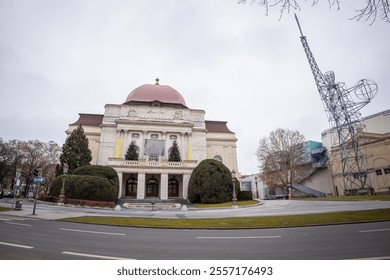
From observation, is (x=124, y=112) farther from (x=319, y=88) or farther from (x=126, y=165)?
(x=319, y=88)

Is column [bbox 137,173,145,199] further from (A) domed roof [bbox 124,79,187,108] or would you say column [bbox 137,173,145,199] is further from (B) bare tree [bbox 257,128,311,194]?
(B) bare tree [bbox 257,128,311,194]

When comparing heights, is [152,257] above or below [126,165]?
below

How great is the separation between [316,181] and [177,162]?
151ft

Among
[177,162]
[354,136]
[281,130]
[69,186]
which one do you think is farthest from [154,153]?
[354,136]

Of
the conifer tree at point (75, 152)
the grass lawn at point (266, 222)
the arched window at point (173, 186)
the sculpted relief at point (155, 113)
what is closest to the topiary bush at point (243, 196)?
the arched window at point (173, 186)

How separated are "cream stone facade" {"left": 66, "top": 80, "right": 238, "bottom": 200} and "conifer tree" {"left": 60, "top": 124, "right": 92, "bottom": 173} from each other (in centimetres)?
438

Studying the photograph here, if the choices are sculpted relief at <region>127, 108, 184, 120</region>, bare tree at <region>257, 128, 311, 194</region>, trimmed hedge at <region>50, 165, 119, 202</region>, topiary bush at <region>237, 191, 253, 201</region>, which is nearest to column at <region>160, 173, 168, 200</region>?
trimmed hedge at <region>50, 165, 119, 202</region>

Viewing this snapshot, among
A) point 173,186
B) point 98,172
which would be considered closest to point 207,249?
point 98,172

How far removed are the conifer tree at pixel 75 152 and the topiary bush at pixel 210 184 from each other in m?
19.2

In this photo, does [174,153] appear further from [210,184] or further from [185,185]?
[210,184]

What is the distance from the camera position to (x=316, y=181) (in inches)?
2493

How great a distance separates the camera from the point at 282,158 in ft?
144

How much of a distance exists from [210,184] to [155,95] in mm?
27043

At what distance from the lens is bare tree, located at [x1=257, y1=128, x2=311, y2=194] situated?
43438mm
